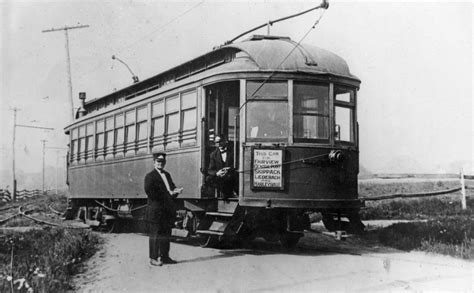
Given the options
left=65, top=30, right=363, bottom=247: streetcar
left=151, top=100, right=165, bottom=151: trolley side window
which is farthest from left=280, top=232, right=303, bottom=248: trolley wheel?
left=151, top=100, right=165, bottom=151: trolley side window

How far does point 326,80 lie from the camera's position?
9.28 metres

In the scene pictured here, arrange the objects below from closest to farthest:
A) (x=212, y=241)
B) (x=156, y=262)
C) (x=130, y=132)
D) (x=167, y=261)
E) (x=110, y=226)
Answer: (x=156, y=262) → (x=167, y=261) → (x=212, y=241) → (x=130, y=132) → (x=110, y=226)

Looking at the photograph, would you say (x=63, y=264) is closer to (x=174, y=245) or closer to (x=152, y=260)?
(x=152, y=260)

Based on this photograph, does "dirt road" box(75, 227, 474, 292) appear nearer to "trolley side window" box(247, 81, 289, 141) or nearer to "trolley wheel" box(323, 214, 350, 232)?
"trolley wheel" box(323, 214, 350, 232)

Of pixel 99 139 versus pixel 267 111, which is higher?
pixel 267 111

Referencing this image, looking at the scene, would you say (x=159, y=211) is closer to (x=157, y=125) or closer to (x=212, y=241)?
(x=212, y=241)

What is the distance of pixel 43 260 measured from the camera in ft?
24.8

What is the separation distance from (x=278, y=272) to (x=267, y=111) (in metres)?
2.92

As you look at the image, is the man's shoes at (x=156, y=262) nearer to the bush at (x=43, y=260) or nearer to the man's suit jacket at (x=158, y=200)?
the man's suit jacket at (x=158, y=200)

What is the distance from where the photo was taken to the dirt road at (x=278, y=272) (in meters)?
6.41

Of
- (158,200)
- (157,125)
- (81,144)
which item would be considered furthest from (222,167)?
(81,144)

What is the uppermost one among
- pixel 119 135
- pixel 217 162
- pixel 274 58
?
pixel 274 58

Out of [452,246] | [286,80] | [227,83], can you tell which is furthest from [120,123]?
[452,246]

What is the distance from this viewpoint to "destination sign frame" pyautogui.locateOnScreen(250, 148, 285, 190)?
8914mm
